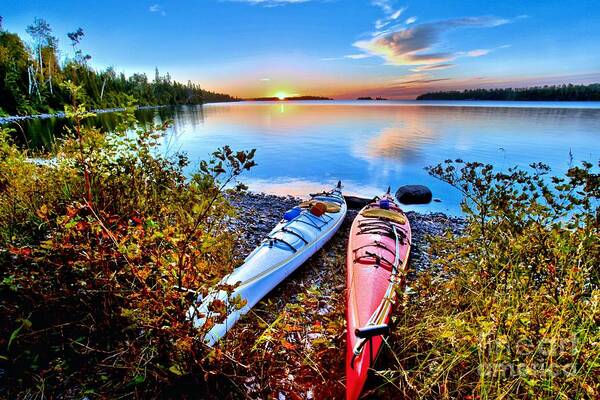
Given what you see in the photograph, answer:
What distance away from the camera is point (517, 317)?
2008 mm

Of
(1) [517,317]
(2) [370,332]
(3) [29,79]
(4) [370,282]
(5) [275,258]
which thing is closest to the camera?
(1) [517,317]

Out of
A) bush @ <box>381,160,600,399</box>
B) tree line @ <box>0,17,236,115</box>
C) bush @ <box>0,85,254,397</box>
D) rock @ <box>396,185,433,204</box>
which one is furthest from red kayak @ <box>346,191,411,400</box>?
tree line @ <box>0,17,236,115</box>

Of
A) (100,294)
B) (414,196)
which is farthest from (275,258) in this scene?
(414,196)

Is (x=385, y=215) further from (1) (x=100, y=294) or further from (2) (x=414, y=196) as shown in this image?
(2) (x=414, y=196)

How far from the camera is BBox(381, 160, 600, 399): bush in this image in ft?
6.56

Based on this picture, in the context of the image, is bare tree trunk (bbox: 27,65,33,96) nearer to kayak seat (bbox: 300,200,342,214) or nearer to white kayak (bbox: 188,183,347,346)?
kayak seat (bbox: 300,200,342,214)

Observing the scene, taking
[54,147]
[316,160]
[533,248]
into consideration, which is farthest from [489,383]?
[316,160]

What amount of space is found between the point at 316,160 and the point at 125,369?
22078 mm

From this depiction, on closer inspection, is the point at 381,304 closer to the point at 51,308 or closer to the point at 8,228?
the point at 51,308

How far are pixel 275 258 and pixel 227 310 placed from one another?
2.75 meters

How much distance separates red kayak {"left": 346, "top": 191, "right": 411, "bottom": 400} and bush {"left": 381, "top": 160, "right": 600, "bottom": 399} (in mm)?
295

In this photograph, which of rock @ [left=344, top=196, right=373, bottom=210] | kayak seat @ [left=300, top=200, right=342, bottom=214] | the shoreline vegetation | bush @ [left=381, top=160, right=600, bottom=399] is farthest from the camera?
rock @ [left=344, top=196, right=373, bottom=210]

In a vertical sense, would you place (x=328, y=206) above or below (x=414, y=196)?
above

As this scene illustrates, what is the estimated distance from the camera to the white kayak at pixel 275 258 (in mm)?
3646
